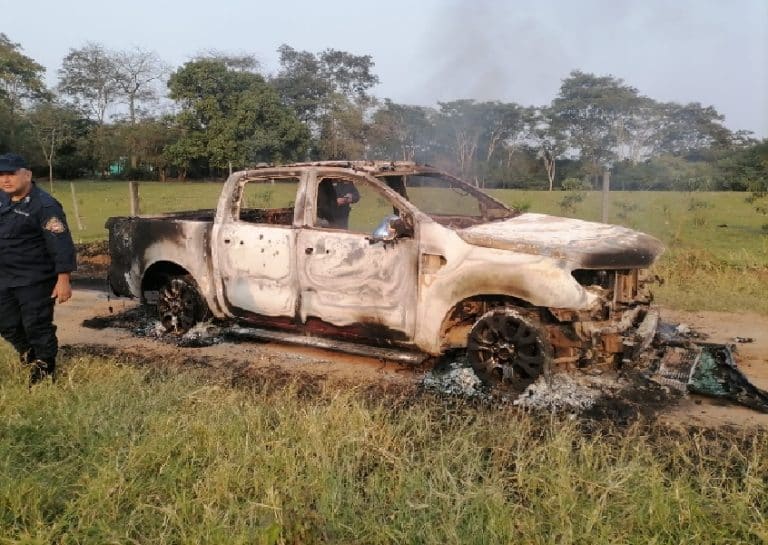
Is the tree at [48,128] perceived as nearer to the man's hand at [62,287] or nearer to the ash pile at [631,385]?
the man's hand at [62,287]

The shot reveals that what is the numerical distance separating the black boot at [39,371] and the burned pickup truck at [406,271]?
5.32 ft

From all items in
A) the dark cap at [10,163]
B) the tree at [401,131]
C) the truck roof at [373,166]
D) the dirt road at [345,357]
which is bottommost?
the dirt road at [345,357]

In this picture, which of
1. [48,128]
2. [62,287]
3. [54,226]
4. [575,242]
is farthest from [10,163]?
[48,128]

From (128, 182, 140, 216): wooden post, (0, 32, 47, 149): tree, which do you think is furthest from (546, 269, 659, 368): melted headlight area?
(0, 32, 47, 149): tree

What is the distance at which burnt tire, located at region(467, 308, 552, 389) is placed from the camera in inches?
182

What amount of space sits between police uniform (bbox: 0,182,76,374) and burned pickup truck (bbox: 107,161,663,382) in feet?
5.07

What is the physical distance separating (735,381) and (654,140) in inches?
1349

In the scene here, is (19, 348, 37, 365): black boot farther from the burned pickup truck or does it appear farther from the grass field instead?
the grass field

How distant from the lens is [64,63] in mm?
54375

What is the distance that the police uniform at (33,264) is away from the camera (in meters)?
4.64

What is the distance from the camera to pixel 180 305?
21.2ft

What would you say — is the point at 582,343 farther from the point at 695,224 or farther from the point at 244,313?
the point at 695,224

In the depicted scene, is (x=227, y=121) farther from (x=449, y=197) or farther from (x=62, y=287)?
(x=62, y=287)

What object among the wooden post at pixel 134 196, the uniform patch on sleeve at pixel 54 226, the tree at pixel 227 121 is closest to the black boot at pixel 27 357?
the uniform patch on sleeve at pixel 54 226
